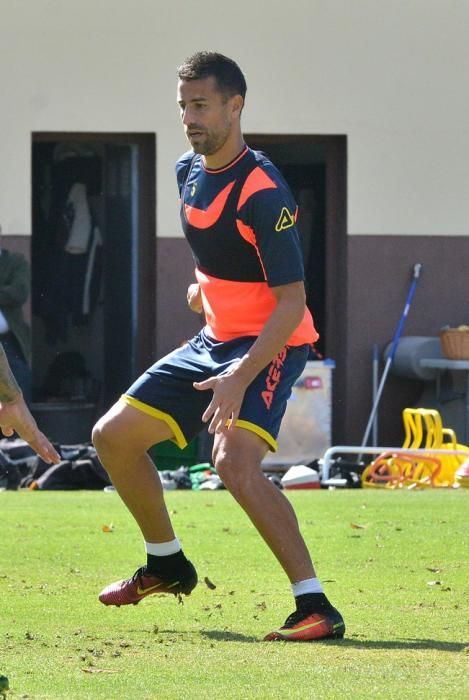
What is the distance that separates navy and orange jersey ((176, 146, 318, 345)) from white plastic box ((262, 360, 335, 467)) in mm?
9585

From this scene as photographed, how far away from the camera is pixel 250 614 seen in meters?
6.46

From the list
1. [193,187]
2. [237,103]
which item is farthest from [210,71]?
[193,187]

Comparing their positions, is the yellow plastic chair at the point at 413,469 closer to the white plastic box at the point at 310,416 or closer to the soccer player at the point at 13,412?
the white plastic box at the point at 310,416

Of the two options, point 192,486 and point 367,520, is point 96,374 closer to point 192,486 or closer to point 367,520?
point 192,486

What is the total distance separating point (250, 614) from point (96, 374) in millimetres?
10963

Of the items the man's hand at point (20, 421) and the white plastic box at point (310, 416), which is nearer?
the man's hand at point (20, 421)

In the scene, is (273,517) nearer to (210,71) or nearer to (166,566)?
(166,566)

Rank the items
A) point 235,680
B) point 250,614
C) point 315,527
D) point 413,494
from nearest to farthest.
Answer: point 235,680, point 250,614, point 315,527, point 413,494

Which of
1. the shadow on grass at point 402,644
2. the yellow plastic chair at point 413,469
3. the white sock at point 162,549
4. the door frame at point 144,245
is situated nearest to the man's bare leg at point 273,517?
the shadow on grass at point 402,644

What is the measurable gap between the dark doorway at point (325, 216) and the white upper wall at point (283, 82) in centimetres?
28

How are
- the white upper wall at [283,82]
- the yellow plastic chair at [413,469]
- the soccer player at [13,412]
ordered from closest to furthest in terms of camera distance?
the soccer player at [13,412] < the yellow plastic chair at [413,469] < the white upper wall at [283,82]

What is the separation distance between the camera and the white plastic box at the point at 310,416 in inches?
627

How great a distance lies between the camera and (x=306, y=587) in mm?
5953

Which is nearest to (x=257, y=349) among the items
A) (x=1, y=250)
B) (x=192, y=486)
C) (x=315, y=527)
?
(x=315, y=527)
